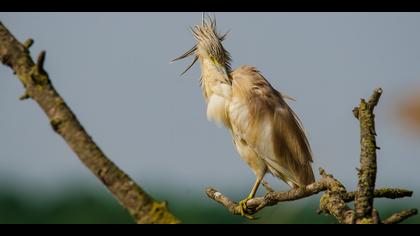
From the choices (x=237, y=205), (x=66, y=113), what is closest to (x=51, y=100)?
(x=66, y=113)

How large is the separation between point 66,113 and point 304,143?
3785mm

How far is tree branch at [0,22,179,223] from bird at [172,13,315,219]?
3.48 meters

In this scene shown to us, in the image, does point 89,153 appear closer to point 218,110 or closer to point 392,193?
point 392,193

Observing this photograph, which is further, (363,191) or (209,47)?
(209,47)

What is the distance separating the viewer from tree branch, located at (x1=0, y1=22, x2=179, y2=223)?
145 cm

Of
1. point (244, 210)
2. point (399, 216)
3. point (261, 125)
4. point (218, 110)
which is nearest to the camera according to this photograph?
point (399, 216)

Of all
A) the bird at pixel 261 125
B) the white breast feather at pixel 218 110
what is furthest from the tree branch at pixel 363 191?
the white breast feather at pixel 218 110

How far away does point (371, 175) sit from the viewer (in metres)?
1.89

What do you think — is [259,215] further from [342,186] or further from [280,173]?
[342,186]

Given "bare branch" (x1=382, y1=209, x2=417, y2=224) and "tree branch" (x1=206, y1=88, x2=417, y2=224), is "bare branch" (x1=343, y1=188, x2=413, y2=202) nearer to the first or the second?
"tree branch" (x1=206, y1=88, x2=417, y2=224)

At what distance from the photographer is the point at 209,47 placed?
5.50 meters

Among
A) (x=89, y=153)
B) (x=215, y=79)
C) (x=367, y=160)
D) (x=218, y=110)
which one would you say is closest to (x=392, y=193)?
(x=367, y=160)

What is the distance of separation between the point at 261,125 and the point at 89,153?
3705 mm

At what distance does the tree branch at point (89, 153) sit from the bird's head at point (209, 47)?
3887 mm
